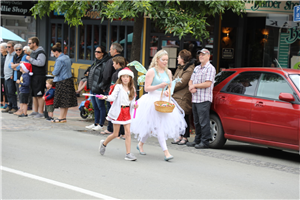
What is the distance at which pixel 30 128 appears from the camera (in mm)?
10430

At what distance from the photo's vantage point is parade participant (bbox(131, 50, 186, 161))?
24.2 ft

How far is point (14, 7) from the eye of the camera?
17484mm

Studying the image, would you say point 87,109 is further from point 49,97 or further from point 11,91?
point 11,91

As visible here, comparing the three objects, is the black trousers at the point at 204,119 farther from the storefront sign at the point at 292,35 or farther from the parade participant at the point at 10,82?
the parade participant at the point at 10,82

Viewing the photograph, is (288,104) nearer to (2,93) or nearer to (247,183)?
(247,183)

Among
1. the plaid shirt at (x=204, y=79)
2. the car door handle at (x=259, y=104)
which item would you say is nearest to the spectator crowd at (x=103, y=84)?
the plaid shirt at (x=204, y=79)

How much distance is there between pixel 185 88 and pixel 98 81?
7.44 feet

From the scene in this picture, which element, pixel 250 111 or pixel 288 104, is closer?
pixel 288 104

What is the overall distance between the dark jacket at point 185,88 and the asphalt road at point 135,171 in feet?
2.87

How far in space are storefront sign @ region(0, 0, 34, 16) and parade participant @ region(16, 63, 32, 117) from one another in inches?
241

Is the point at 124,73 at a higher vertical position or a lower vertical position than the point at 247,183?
higher

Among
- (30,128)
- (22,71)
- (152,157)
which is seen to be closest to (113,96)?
(152,157)

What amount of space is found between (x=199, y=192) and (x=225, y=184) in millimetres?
619

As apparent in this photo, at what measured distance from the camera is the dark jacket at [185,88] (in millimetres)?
9023
